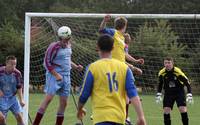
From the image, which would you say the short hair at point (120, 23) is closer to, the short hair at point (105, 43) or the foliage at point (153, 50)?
the short hair at point (105, 43)

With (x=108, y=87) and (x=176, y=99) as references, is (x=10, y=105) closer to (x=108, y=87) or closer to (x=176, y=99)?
(x=176, y=99)

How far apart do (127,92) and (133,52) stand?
18316 mm

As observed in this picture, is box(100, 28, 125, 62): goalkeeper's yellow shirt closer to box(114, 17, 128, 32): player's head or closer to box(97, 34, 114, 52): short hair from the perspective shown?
box(114, 17, 128, 32): player's head

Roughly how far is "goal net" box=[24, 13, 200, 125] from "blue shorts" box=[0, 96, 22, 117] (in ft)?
5.81

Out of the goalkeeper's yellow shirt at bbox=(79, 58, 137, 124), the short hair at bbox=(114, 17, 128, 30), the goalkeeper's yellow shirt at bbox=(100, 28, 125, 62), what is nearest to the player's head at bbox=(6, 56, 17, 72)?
the goalkeeper's yellow shirt at bbox=(100, 28, 125, 62)

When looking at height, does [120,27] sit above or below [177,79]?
above

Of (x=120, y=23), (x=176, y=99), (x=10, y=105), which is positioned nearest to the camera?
(x=120, y=23)

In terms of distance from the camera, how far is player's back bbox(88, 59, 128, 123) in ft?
23.0

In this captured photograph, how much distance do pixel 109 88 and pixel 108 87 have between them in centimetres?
2

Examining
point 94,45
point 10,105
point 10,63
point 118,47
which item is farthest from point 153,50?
point 10,63

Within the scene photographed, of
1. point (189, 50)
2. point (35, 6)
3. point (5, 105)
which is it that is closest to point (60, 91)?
point (5, 105)

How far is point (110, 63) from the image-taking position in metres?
7.09

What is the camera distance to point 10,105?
38.3 feet

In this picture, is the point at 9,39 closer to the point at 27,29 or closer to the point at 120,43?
the point at 27,29
